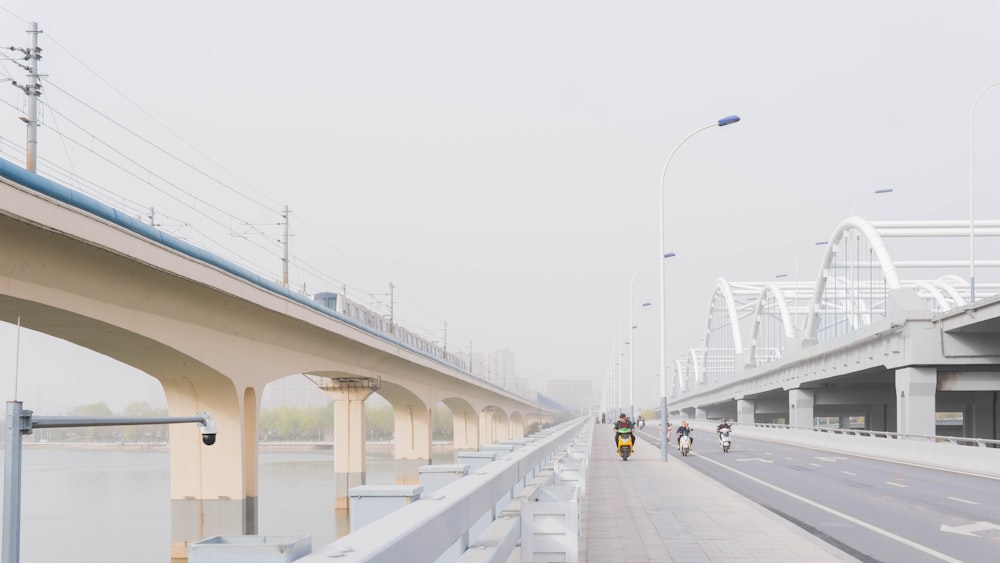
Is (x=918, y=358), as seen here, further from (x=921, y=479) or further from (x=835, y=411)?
(x=835, y=411)

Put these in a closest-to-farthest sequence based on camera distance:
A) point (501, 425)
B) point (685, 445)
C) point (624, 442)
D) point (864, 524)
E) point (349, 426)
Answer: point (864, 524) → point (624, 442) → point (685, 445) → point (349, 426) → point (501, 425)

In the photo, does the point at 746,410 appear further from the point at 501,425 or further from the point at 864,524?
the point at 864,524

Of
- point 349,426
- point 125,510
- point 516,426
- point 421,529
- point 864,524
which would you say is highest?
point 421,529

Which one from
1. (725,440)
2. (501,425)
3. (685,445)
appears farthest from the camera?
(501,425)

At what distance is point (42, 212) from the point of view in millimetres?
17234

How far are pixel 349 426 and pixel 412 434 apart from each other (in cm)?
1869

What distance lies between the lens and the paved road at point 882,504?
13469 mm

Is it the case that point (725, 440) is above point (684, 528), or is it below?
below

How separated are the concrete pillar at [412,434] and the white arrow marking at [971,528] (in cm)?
5619

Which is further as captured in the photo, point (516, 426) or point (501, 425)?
point (516, 426)

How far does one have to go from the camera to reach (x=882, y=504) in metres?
19.8

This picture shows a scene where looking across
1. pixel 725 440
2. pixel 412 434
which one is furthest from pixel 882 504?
pixel 412 434

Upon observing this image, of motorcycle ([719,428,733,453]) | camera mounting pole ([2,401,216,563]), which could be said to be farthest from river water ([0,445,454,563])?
camera mounting pole ([2,401,216,563])

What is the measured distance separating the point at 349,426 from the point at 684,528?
41.0m
